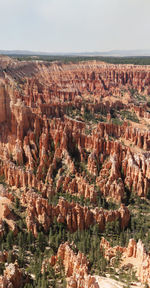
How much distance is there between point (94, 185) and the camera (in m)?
49.9

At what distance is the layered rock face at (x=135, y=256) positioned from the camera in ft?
88.9

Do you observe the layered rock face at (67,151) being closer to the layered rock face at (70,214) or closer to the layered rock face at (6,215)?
the layered rock face at (70,214)

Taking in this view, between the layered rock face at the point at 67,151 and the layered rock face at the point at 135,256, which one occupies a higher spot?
the layered rock face at the point at 67,151

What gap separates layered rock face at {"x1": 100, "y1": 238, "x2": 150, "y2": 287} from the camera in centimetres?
2711

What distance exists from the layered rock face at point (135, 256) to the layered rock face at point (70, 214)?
6536 millimetres

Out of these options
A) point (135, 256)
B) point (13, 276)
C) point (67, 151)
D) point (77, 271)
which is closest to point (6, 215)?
point (13, 276)

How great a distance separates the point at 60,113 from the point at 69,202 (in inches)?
1128

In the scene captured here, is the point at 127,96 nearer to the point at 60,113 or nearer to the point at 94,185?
the point at 60,113

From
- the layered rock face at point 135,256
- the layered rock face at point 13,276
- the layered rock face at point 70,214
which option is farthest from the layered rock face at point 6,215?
the layered rock face at point 135,256

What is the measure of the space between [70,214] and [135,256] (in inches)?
535

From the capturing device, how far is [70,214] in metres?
42.3

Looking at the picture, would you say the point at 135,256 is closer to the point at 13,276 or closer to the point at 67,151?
the point at 13,276

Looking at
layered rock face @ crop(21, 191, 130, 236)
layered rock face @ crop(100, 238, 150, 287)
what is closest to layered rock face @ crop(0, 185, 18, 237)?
layered rock face @ crop(21, 191, 130, 236)

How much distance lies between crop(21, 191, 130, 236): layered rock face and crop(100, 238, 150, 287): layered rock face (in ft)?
21.4
